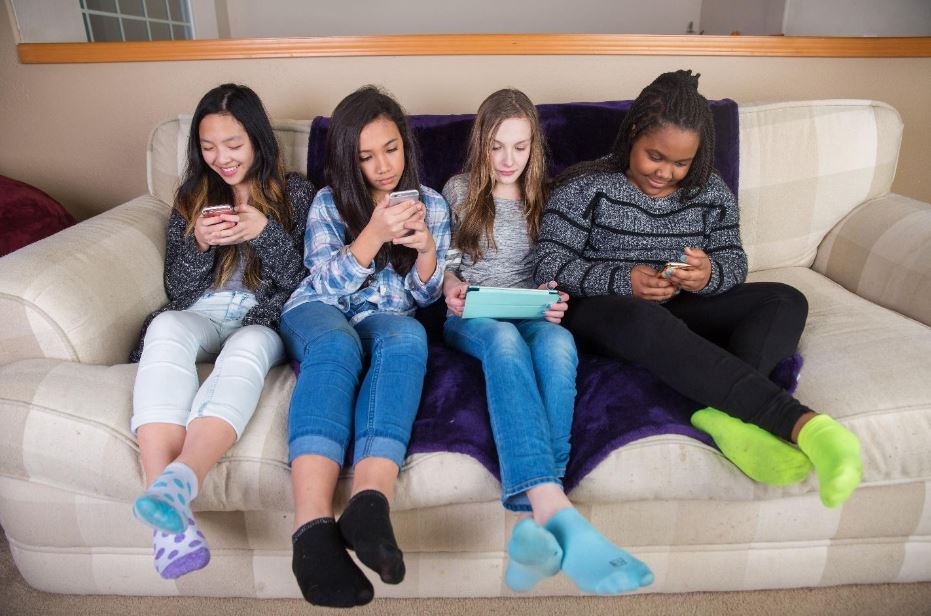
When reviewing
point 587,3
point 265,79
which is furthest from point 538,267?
point 587,3

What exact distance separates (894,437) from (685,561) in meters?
0.43

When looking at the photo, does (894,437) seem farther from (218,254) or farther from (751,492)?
(218,254)

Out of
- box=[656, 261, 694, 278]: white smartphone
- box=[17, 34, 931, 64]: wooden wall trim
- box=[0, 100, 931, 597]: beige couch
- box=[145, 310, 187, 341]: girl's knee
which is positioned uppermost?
box=[17, 34, 931, 64]: wooden wall trim

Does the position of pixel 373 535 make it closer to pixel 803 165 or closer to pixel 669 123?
pixel 669 123

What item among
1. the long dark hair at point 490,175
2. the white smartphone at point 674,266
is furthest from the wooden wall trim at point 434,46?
the white smartphone at point 674,266

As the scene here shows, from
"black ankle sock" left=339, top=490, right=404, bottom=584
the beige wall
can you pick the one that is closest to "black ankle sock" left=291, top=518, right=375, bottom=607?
"black ankle sock" left=339, top=490, right=404, bottom=584

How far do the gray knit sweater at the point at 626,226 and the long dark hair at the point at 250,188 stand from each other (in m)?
0.62

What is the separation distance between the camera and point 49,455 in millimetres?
1033

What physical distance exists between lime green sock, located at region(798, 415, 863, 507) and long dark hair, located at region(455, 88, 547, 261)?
2.43 feet

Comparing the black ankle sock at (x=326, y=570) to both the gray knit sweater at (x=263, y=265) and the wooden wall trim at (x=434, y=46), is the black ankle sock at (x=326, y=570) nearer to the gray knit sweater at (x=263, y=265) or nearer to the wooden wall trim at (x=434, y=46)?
the gray knit sweater at (x=263, y=265)

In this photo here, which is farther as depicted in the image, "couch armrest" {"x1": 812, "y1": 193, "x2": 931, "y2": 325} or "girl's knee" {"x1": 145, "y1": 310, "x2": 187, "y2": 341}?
"couch armrest" {"x1": 812, "y1": 193, "x2": 931, "y2": 325}

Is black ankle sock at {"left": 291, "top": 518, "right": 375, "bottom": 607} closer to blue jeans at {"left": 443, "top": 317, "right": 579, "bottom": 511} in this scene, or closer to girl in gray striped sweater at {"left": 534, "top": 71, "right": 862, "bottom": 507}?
blue jeans at {"left": 443, "top": 317, "right": 579, "bottom": 511}

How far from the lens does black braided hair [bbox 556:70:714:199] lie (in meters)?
1.32

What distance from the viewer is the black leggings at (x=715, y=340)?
3.36 feet
